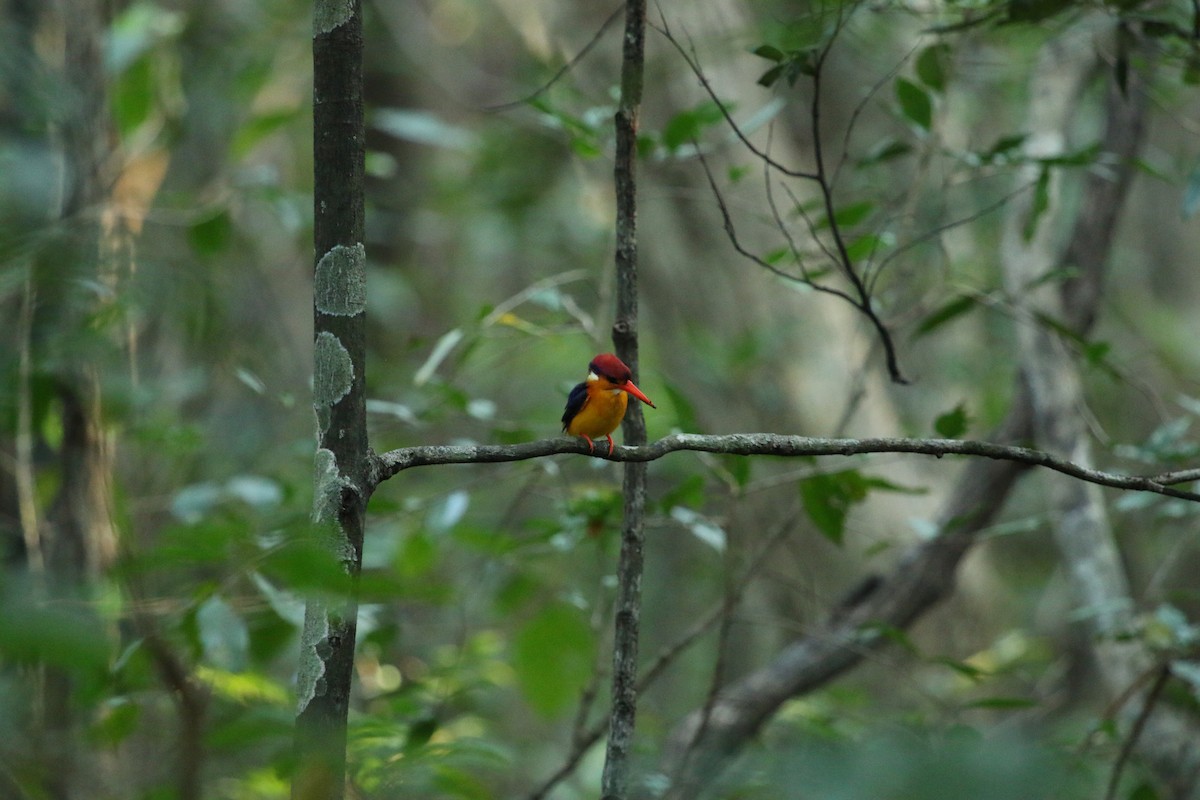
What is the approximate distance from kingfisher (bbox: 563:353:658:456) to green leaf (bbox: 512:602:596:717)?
820mm

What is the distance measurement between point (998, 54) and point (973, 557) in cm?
284

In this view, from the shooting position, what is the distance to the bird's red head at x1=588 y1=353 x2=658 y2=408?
2.18 m

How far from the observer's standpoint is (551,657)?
3285 millimetres

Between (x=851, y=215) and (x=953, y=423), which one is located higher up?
(x=851, y=215)

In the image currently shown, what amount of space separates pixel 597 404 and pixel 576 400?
87mm

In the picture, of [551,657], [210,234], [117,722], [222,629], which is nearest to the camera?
[222,629]

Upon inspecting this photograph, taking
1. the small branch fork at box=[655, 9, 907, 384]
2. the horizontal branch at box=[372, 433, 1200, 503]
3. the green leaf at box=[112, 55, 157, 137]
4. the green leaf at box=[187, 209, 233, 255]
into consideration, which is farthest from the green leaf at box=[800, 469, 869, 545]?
the green leaf at box=[112, 55, 157, 137]

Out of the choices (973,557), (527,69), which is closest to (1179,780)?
(973,557)

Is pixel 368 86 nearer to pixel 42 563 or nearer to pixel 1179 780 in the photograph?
pixel 42 563

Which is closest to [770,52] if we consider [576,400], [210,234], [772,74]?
[772,74]

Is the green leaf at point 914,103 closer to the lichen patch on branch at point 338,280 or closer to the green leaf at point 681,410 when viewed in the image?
the green leaf at point 681,410

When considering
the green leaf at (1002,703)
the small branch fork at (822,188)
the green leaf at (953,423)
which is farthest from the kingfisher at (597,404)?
the green leaf at (1002,703)

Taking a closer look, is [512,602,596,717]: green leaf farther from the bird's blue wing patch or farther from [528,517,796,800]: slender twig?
the bird's blue wing patch

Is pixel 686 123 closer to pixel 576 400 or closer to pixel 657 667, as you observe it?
pixel 576 400
